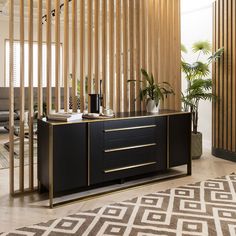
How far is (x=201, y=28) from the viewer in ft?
18.7

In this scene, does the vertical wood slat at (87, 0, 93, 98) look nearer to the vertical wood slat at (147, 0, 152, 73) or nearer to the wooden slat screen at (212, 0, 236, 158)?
the vertical wood slat at (147, 0, 152, 73)

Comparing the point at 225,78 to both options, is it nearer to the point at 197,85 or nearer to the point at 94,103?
the point at 197,85

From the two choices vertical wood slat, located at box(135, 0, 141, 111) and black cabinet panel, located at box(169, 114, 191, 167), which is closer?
black cabinet panel, located at box(169, 114, 191, 167)

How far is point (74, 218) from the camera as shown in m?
2.78

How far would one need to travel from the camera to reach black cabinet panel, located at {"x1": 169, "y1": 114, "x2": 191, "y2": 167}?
3.91 m

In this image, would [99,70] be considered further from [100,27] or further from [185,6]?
[185,6]

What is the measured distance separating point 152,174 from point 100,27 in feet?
6.19

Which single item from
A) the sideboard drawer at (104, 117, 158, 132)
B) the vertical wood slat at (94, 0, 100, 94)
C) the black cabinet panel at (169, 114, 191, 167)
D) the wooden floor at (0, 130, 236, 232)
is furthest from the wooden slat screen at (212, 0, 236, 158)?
Result: the vertical wood slat at (94, 0, 100, 94)

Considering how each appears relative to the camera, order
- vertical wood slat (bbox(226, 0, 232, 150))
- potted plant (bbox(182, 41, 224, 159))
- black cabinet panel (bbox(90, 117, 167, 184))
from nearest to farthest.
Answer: black cabinet panel (bbox(90, 117, 167, 184)) < vertical wood slat (bbox(226, 0, 232, 150)) < potted plant (bbox(182, 41, 224, 159))

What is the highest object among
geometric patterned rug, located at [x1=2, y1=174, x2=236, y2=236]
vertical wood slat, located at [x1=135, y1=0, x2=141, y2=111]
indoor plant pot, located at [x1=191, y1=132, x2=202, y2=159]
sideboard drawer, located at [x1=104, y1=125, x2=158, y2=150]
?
vertical wood slat, located at [x1=135, y1=0, x2=141, y2=111]

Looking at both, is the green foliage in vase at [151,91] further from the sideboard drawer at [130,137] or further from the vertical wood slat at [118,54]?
the sideboard drawer at [130,137]

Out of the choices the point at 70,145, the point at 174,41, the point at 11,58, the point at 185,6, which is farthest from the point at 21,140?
the point at 185,6

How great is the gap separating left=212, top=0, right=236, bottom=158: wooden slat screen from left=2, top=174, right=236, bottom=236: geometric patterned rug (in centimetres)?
154

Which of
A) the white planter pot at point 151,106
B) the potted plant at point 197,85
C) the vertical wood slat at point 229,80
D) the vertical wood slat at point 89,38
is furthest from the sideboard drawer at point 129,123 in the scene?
the vertical wood slat at point 229,80
